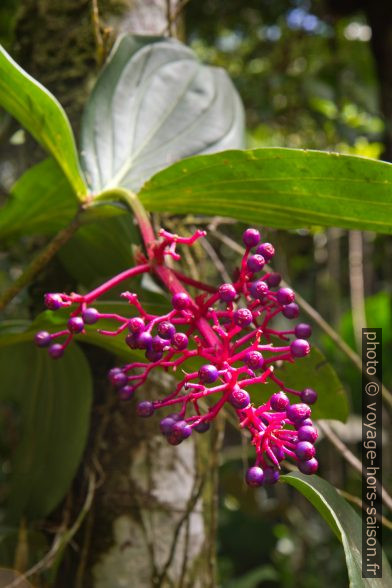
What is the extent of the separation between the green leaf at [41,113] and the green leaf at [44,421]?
0.82 feet

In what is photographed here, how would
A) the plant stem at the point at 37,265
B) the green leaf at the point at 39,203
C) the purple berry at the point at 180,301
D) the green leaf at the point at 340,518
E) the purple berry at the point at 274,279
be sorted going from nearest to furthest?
the green leaf at the point at 340,518
the purple berry at the point at 180,301
the purple berry at the point at 274,279
the plant stem at the point at 37,265
the green leaf at the point at 39,203

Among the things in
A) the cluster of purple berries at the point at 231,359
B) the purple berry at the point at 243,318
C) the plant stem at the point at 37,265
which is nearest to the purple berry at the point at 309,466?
the cluster of purple berries at the point at 231,359

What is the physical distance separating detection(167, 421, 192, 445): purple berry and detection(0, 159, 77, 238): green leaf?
0.44m

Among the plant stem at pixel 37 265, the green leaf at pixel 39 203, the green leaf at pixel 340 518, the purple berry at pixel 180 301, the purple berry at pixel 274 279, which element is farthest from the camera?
the green leaf at pixel 39 203

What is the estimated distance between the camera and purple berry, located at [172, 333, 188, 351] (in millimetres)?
560

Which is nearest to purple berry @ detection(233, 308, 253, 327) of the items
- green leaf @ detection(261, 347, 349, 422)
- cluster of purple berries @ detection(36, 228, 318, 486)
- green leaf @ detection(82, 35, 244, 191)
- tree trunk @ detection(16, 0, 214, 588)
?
cluster of purple berries @ detection(36, 228, 318, 486)

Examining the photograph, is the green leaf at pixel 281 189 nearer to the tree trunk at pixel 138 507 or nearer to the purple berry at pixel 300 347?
the purple berry at pixel 300 347

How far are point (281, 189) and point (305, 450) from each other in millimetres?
282

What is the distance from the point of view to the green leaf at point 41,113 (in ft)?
2.30

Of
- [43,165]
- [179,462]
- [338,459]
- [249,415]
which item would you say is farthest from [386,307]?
[249,415]

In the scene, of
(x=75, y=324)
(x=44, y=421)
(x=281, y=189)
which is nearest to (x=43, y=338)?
(x=75, y=324)

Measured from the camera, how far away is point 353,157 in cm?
62

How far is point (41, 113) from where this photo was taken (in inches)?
29.3

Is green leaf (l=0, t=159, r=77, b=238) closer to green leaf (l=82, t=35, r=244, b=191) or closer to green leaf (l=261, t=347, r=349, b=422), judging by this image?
green leaf (l=82, t=35, r=244, b=191)
